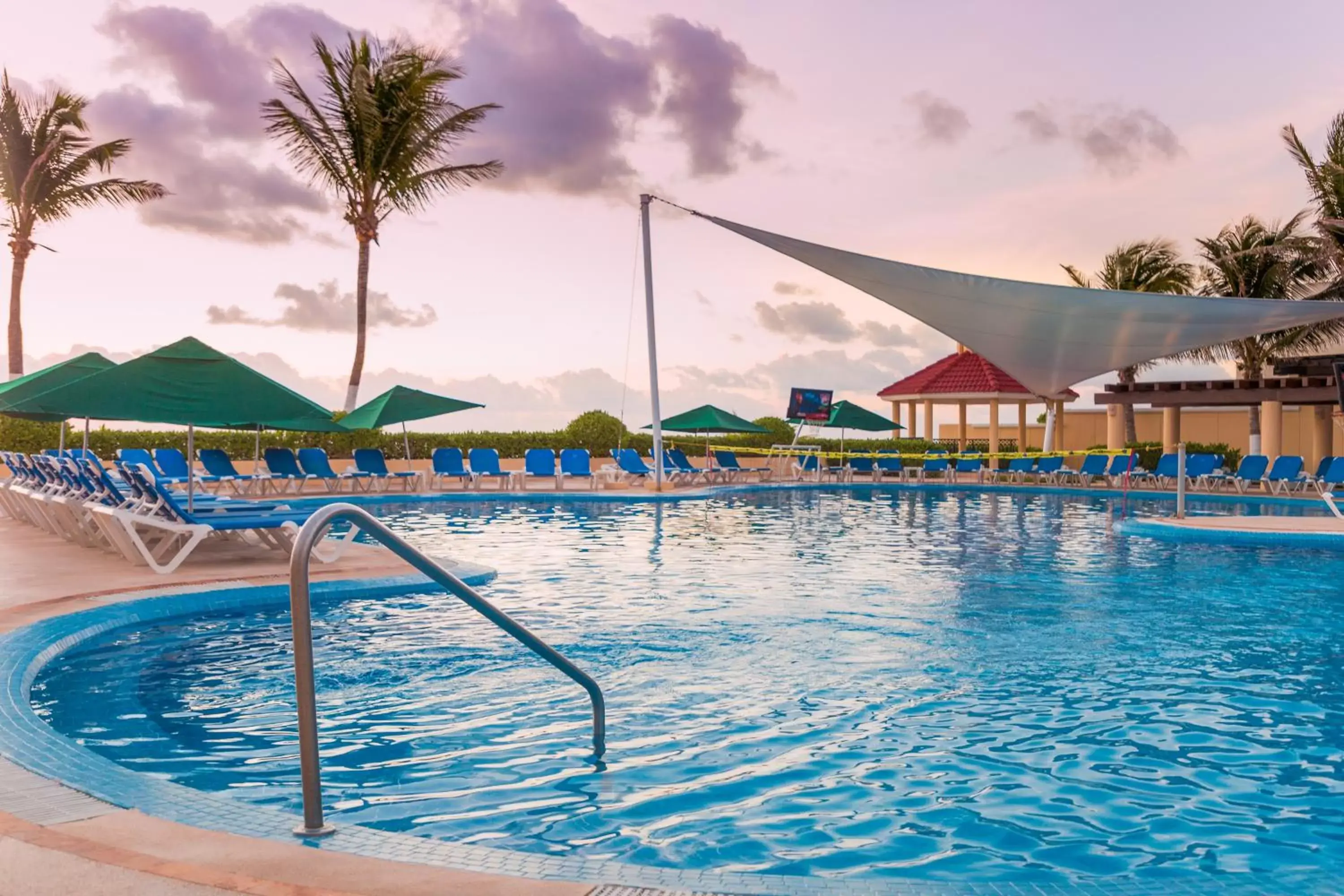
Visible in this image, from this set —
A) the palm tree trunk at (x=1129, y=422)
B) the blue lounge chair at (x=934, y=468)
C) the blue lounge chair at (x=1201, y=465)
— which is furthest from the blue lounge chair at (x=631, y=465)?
the palm tree trunk at (x=1129, y=422)

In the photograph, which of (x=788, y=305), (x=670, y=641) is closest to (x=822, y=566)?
(x=670, y=641)

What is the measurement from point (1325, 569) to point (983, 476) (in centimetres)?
1545

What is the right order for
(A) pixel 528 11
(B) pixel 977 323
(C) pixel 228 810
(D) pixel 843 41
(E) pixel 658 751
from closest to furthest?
(C) pixel 228 810 → (E) pixel 658 751 → (B) pixel 977 323 → (D) pixel 843 41 → (A) pixel 528 11

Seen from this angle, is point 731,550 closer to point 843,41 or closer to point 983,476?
point 843,41

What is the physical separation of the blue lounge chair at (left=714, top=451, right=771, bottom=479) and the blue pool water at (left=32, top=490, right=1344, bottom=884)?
622 inches

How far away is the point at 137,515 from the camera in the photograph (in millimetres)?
7934

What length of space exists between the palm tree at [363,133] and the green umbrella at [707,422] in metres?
7.73

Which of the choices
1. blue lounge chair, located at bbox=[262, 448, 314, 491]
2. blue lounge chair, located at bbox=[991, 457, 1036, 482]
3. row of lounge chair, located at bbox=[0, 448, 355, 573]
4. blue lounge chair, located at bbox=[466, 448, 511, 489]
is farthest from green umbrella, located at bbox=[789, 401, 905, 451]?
row of lounge chair, located at bbox=[0, 448, 355, 573]

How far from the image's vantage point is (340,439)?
22.9 m

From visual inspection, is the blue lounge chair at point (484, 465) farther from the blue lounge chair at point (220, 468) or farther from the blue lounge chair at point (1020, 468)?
the blue lounge chair at point (1020, 468)

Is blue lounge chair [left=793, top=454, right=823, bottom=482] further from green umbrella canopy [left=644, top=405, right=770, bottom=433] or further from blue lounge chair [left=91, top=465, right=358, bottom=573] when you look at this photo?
blue lounge chair [left=91, top=465, right=358, bottom=573]

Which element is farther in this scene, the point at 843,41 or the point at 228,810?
the point at 843,41

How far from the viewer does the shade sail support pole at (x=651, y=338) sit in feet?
63.8

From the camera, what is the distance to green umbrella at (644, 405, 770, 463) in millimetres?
24188
